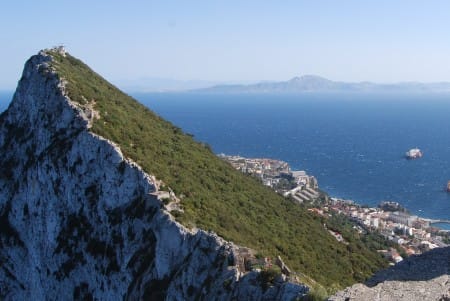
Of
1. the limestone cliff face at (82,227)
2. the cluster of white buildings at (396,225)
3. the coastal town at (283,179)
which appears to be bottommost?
the cluster of white buildings at (396,225)

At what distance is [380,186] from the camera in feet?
258

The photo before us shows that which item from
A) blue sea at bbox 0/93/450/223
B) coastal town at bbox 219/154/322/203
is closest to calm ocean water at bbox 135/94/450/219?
blue sea at bbox 0/93/450/223

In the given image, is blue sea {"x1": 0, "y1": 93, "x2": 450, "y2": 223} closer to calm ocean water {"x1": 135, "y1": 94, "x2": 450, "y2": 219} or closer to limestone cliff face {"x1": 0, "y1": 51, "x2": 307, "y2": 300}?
calm ocean water {"x1": 135, "y1": 94, "x2": 450, "y2": 219}

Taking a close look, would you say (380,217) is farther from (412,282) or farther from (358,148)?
(358,148)

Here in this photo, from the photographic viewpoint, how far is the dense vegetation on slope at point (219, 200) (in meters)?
19.9

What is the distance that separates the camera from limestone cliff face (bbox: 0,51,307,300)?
15594 millimetres

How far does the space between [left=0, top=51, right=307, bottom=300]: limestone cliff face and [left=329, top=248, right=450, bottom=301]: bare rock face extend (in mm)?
1700

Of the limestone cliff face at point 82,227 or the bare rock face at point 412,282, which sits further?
the limestone cliff face at point 82,227

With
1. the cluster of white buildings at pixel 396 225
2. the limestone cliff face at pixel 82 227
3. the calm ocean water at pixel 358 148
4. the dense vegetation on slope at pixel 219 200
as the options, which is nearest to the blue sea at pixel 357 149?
the calm ocean water at pixel 358 148

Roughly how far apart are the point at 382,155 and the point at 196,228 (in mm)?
95461

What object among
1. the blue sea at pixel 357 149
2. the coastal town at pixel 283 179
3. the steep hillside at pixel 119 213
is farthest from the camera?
the blue sea at pixel 357 149

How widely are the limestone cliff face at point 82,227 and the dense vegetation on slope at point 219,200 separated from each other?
3.61ft

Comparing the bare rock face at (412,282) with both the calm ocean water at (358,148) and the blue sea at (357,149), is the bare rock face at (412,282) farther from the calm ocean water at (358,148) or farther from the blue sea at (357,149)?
the blue sea at (357,149)

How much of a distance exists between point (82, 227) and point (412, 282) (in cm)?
1543
